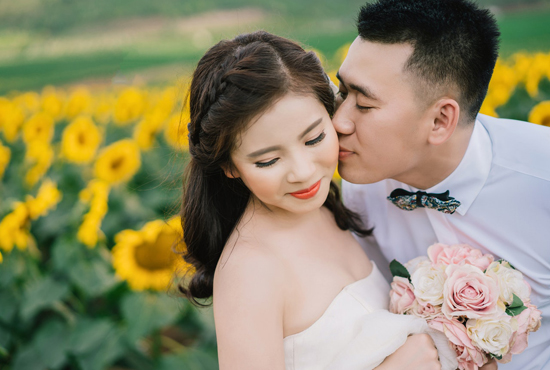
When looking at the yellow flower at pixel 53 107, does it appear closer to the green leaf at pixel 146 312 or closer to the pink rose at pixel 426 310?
the green leaf at pixel 146 312

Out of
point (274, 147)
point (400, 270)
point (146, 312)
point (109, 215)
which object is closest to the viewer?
point (274, 147)

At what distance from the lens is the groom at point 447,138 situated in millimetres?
2117

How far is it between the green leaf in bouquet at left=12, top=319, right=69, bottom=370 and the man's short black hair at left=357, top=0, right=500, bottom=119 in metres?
2.57

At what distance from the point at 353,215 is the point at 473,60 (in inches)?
36.2

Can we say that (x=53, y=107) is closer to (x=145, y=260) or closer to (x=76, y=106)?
(x=76, y=106)

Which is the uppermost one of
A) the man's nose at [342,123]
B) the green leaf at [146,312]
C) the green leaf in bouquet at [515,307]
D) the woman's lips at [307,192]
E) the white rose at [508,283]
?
the man's nose at [342,123]

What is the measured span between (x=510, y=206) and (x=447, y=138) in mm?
423

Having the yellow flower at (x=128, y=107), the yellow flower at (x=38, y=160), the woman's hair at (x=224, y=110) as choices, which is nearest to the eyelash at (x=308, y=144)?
the woman's hair at (x=224, y=110)

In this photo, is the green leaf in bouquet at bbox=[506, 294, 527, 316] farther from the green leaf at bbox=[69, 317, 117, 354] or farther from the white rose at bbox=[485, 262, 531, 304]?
the green leaf at bbox=[69, 317, 117, 354]

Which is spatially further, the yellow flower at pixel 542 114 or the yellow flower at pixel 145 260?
the yellow flower at pixel 542 114

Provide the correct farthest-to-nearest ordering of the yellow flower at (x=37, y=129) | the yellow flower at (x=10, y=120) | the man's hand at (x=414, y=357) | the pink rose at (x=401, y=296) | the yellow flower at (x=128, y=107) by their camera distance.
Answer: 1. the yellow flower at (x=128, y=107)
2. the yellow flower at (x=10, y=120)
3. the yellow flower at (x=37, y=129)
4. the pink rose at (x=401, y=296)
5. the man's hand at (x=414, y=357)

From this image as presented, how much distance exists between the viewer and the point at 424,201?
230 cm

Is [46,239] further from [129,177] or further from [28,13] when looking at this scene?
[28,13]

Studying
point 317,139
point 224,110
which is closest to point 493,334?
point 317,139
